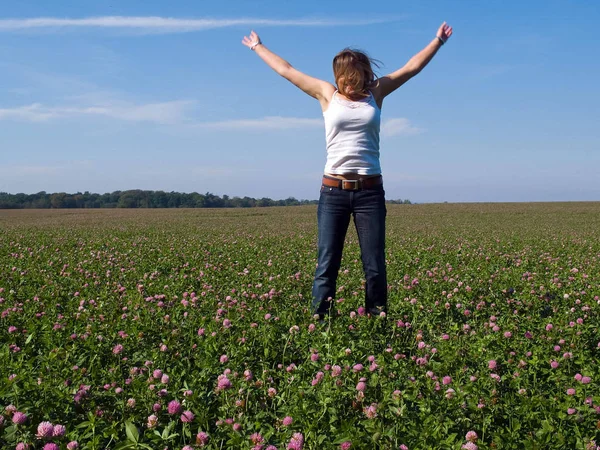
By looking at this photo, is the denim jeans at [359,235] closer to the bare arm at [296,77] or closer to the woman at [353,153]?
the woman at [353,153]

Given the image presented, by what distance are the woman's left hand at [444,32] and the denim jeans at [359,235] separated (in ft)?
5.64

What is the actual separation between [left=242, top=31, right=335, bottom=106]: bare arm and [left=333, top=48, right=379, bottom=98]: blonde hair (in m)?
0.14

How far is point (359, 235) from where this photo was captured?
17.1 feet

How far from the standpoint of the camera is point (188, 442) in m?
3.01

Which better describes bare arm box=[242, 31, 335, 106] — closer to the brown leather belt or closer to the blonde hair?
the blonde hair

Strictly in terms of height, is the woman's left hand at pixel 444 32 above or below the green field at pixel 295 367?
above

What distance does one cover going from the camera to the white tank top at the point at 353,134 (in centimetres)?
478

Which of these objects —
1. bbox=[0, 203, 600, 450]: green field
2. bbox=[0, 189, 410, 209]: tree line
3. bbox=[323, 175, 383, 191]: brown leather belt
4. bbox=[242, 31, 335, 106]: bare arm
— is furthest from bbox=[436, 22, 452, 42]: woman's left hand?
bbox=[0, 189, 410, 209]: tree line

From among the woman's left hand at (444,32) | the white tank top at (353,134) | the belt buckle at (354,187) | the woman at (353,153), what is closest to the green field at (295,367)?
the woman at (353,153)

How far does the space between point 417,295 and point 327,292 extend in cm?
178

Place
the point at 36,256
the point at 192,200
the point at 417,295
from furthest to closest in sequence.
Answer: the point at 192,200 → the point at 36,256 → the point at 417,295

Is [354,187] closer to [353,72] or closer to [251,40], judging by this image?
[353,72]

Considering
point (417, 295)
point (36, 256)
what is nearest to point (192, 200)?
point (36, 256)

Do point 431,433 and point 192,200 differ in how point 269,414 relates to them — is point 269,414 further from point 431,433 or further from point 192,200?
point 192,200
